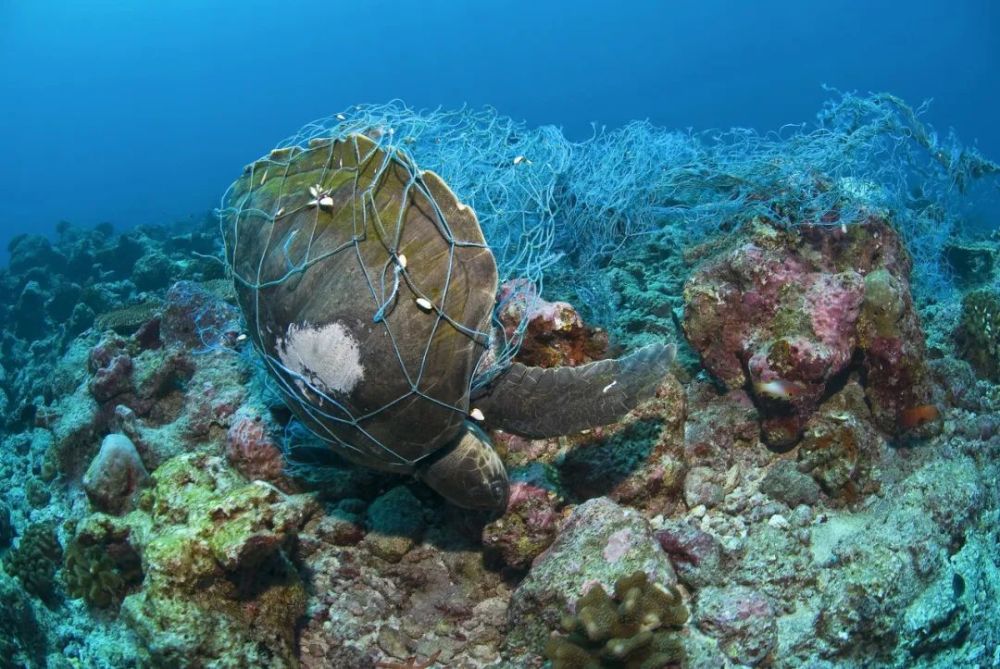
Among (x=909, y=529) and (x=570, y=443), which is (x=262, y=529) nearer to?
(x=570, y=443)

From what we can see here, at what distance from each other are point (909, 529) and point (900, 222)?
3139 mm

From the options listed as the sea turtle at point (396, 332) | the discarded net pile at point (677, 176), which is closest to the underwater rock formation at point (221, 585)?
the sea turtle at point (396, 332)

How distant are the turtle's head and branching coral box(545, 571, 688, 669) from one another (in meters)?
0.75

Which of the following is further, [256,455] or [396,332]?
[256,455]

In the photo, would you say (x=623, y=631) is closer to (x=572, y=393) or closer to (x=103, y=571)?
(x=572, y=393)

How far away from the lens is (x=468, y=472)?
318cm

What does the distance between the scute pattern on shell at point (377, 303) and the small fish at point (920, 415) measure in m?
3.10

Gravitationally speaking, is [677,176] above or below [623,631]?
above

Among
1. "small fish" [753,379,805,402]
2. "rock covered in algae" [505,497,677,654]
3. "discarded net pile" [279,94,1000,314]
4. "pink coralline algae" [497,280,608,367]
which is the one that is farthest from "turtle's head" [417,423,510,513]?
"small fish" [753,379,805,402]

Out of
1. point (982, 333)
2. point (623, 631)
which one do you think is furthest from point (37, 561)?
point (982, 333)

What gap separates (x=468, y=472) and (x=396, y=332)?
0.89 meters

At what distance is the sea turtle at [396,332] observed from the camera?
290 cm

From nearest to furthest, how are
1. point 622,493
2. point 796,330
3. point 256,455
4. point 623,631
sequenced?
point 623,631 → point 622,493 → point 796,330 → point 256,455

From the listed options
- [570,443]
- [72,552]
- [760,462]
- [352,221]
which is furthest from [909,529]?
[72,552]
